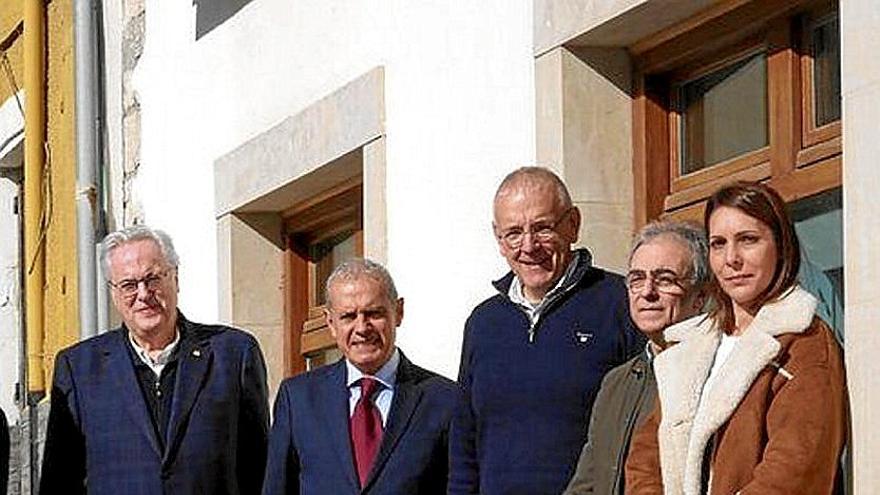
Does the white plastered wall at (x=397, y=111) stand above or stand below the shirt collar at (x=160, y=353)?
above

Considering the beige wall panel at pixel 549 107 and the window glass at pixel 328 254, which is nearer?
the beige wall panel at pixel 549 107

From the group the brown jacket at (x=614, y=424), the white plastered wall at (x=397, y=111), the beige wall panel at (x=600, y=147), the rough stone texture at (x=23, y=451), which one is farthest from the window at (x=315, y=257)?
the brown jacket at (x=614, y=424)

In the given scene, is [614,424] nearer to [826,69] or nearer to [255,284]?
[826,69]

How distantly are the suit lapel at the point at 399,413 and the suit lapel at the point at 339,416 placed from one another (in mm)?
56

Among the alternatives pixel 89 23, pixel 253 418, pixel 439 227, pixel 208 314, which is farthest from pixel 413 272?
pixel 89 23

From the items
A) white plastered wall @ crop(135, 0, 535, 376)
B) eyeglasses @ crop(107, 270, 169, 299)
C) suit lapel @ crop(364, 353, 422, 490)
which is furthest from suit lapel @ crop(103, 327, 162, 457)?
white plastered wall @ crop(135, 0, 535, 376)

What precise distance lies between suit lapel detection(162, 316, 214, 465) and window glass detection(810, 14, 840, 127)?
5.61ft

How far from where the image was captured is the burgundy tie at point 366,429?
5871 millimetres

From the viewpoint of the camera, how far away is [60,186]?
10750 millimetres

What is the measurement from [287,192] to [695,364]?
4158 mm

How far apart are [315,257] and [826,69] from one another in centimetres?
370

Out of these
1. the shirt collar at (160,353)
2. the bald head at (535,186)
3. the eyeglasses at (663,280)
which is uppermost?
the bald head at (535,186)

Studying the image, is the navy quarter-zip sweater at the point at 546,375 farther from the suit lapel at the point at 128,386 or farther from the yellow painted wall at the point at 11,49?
the yellow painted wall at the point at 11,49

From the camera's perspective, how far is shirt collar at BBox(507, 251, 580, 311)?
5402 millimetres
